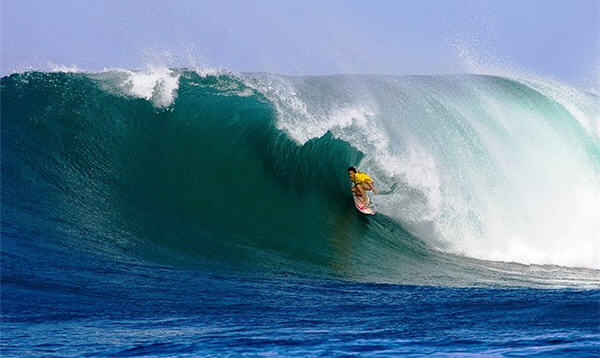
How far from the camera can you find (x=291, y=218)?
1121 cm

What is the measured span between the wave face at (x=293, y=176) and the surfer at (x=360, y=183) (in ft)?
0.97

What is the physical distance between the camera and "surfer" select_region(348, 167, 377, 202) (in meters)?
11.1

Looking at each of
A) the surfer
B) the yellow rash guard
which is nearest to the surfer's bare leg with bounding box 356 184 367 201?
the surfer

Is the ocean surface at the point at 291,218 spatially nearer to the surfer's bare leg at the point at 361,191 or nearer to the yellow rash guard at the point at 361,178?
the surfer's bare leg at the point at 361,191

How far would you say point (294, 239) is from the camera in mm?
10516

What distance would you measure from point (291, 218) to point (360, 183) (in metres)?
1.01

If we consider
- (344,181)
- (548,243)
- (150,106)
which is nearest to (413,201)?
(344,181)

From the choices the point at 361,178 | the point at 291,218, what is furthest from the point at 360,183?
the point at 291,218

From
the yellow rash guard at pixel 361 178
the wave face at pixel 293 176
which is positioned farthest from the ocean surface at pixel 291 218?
the yellow rash guard at pixel 361 178

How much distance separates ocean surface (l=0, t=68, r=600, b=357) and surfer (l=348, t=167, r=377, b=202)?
275 mm

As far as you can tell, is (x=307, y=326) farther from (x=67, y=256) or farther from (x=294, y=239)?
(x=294, y=239)

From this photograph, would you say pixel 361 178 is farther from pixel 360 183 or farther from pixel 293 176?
pixel 293 176

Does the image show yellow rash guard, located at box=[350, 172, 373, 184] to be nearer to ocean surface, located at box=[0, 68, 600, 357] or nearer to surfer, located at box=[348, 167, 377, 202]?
surfer, located at box=[348, 167, 377, 202]

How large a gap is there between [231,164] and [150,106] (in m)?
1.86
